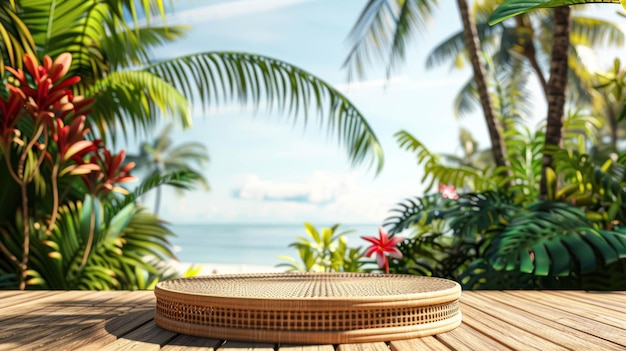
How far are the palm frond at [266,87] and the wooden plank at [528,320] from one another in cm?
261

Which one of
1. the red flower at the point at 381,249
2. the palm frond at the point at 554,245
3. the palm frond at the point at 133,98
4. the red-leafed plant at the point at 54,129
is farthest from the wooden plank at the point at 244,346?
the palm frond at the point at 133,98

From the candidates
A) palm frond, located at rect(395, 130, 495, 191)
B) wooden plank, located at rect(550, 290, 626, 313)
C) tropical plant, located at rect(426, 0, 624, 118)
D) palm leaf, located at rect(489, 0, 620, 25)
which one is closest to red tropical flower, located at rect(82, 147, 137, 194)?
palm leaf, located at rect(489, 0, 620, 25)

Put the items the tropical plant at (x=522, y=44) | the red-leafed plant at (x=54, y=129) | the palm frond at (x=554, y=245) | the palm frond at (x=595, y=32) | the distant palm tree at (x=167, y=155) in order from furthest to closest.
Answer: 1. the distant palm tree at (x=167, y=155)
2. the palm frond at (x=595, y=32)
3. the tropical plant at (x=522, y=44)
4. the red-leafed plant at (x=54, y=129)
5. the palm frond at (x=554, y=245)

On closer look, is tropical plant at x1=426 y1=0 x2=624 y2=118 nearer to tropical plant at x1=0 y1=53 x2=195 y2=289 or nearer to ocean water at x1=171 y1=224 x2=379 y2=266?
tropical plant at x1=0 y1=53 x2=195 y2=289

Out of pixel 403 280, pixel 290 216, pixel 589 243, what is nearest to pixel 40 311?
pixel 403 280

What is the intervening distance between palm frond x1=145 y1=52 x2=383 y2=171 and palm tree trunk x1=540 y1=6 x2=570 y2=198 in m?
1.56

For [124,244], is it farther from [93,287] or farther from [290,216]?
[290,216]

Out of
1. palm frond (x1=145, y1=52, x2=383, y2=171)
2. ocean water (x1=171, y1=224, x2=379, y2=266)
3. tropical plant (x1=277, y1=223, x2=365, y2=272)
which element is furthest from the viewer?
ocean water (x1=171, y1=224, x2=379, y2=266)

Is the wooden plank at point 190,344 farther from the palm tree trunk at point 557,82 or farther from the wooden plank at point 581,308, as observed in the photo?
the palm tree trunk at point 557,82

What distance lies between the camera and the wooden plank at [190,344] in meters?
1.98

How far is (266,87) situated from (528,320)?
12.1 feet

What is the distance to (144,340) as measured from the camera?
2.12 m

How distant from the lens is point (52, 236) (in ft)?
14.5

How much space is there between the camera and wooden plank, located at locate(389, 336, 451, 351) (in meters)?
1.98
